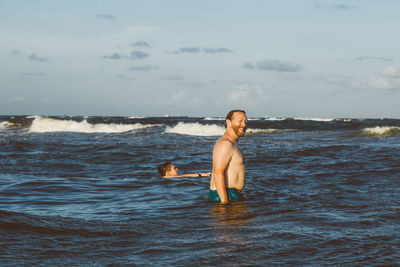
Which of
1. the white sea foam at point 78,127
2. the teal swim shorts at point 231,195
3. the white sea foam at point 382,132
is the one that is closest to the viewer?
the teal swim shorts at point 231,195

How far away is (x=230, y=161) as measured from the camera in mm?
6676

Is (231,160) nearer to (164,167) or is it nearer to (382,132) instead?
(164,167)

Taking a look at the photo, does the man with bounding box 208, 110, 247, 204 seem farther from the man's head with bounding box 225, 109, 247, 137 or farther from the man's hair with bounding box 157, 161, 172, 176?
the man's hair with bounding box 157, 161, 172, 176

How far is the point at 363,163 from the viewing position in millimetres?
12953

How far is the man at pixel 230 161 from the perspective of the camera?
653 centimetres

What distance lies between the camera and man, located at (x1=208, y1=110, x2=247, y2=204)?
6.53m

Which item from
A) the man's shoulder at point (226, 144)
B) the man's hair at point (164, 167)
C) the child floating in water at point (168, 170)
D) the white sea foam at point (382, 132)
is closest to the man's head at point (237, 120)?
the man's shoulder at point (226, 144)

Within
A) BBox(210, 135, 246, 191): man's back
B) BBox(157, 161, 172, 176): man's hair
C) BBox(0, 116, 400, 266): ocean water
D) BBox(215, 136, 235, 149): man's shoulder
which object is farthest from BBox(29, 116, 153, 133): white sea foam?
BBox(215, 136, 235, 149): man's shoulder

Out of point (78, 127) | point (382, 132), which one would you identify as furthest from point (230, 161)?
point (78, 127)

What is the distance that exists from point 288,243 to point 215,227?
108 centimetres

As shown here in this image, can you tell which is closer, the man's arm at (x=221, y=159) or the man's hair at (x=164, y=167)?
the man's arm at (x=221, y=159)

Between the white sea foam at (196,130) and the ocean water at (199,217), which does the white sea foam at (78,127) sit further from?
the ocean water at (199,217)

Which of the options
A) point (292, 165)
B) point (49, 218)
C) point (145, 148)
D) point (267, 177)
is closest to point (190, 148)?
point (145, 148)

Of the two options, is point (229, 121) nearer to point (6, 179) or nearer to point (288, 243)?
point (288, 243)
